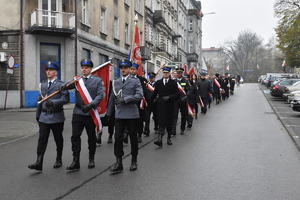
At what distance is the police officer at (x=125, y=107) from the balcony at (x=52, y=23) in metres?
15.4

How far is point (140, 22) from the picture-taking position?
34969 millimetres

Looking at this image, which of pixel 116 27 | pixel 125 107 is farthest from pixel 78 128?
pixel 116 27

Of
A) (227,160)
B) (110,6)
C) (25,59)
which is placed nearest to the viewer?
(227,160)

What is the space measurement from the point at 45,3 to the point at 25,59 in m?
3.61

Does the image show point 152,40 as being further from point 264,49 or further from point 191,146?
point 264,49

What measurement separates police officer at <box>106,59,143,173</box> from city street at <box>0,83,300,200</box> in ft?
1.11

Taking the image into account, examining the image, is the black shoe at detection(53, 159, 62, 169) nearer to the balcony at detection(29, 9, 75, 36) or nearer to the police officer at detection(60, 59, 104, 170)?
the police officer at detection(60, 59, 104, 170)

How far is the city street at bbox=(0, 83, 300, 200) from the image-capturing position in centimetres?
485

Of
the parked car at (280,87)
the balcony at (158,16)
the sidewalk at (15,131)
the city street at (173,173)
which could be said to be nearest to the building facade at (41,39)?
the sidewalk at (15,131)

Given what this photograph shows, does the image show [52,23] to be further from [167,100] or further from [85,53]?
[167,100]

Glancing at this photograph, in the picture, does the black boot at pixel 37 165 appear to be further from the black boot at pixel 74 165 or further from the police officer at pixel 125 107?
the police officer at pixel 125 107

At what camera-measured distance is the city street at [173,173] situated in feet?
15.9

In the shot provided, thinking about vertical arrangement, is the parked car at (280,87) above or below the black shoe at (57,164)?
above

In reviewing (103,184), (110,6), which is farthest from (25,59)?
(103,184)
